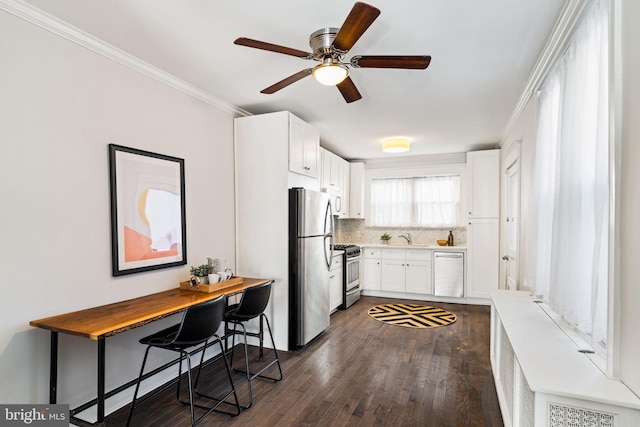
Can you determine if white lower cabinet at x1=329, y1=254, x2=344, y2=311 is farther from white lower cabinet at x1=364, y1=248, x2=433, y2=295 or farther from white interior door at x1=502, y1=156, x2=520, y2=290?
white interior door at x1=502, y1=156, x2=520, y2=290

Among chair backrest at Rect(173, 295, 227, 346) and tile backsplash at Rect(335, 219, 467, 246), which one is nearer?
chair backrest at Rect(173, 295, 227, 346)

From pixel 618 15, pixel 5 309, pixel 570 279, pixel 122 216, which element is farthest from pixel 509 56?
pixel 5 309

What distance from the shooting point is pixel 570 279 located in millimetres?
1822

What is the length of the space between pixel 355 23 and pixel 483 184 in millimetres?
4501

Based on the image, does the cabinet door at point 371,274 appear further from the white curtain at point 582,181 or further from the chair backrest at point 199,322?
the chair backrest at point 199,322

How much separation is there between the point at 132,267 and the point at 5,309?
765mm

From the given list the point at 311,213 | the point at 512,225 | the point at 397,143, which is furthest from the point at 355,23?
the point at 512,225

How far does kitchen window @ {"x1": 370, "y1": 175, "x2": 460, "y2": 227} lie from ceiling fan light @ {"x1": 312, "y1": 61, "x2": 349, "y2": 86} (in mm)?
4342

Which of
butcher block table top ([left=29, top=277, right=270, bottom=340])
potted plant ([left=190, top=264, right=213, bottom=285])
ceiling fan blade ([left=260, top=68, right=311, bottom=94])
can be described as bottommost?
butcher block table top ([left=29, top=277, right=270, bottom=340])

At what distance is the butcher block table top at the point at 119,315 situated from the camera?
1.81 meters

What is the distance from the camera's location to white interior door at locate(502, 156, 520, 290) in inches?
143

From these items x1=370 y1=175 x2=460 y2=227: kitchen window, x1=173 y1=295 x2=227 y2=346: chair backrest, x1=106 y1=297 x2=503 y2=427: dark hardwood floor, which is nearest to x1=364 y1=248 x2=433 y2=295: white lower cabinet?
x1=370 y1=175 x2=460 y2=227: kitchen window

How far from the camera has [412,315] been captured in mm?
4859

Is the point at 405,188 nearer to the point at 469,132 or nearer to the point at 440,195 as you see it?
the point at 440,195
